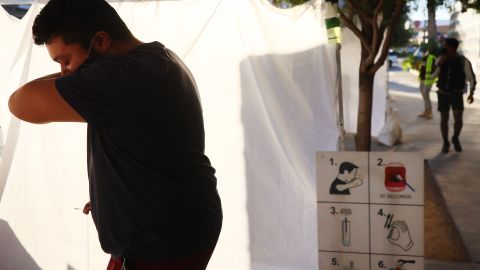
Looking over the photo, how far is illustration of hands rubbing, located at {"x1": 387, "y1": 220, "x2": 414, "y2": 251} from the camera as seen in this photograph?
3570mm

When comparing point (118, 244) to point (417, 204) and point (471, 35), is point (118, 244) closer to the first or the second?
point (417, 204)

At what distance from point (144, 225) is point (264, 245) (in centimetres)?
254

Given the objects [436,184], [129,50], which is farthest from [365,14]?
[129,50]

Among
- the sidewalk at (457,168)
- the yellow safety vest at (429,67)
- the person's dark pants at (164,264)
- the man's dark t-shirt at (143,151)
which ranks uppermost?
the man's dark t-shirt at (143,151)

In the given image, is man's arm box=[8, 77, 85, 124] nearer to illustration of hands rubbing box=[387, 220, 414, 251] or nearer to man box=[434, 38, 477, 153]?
illustration of hands rubbing box=[387, 220, 414, 251]

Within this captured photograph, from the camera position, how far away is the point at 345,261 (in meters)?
3.70

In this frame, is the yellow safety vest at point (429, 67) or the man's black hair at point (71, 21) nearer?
the man's black hair at point (71, 21)

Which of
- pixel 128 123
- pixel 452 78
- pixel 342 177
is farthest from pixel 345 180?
pixel 452 78

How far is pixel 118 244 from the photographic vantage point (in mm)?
1816

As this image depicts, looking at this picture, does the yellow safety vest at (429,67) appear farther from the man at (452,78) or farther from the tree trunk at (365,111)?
the tree trunk at (365,111)

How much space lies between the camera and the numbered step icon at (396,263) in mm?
3572

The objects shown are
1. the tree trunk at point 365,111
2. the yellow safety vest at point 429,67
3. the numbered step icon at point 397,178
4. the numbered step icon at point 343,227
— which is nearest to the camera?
the numbered step icon at point 397,178

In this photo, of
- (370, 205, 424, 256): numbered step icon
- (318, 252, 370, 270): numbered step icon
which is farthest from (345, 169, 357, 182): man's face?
(318, 252, 370, 270): numbered step icon

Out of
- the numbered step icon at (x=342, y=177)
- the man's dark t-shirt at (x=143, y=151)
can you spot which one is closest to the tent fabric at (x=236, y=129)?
the numbered step icon at (x=342, y=177)
